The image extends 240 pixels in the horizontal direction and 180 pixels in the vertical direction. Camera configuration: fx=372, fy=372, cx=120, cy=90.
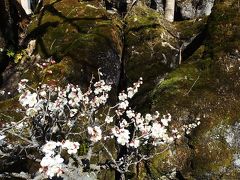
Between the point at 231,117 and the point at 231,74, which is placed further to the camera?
the point at 231,74

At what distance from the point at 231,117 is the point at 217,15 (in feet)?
8.25

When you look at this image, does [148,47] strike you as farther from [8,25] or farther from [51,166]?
[51,166]

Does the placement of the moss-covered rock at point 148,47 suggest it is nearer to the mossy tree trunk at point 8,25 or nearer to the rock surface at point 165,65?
the rock surface at point 165,65

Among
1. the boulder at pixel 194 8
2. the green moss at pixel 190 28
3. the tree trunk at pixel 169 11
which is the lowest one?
the green moss at pixel 190 28

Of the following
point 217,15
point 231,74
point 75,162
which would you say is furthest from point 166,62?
point 75,162

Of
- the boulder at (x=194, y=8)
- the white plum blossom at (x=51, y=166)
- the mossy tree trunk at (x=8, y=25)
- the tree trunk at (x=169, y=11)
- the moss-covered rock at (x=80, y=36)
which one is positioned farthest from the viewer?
the boulder at (x=194, y=8)

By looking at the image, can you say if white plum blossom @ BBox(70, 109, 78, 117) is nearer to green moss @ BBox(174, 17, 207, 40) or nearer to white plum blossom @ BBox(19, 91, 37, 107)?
white plum blossom @ BBox(19, 91, 37, 107)

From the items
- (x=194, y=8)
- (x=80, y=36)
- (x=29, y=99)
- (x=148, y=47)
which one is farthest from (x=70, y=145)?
(x=194, y=8)

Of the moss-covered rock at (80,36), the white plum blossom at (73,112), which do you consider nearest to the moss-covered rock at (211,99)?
the moss-covered rock at (80,36)

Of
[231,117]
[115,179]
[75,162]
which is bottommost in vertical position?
[115,179]

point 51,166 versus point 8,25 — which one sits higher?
point 8,25

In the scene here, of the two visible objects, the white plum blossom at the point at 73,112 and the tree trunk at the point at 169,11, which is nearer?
the white plum blossom at the point at 73,112

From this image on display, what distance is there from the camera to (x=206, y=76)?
626cm

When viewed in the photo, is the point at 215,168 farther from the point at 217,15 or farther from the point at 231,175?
the point at 217,15
